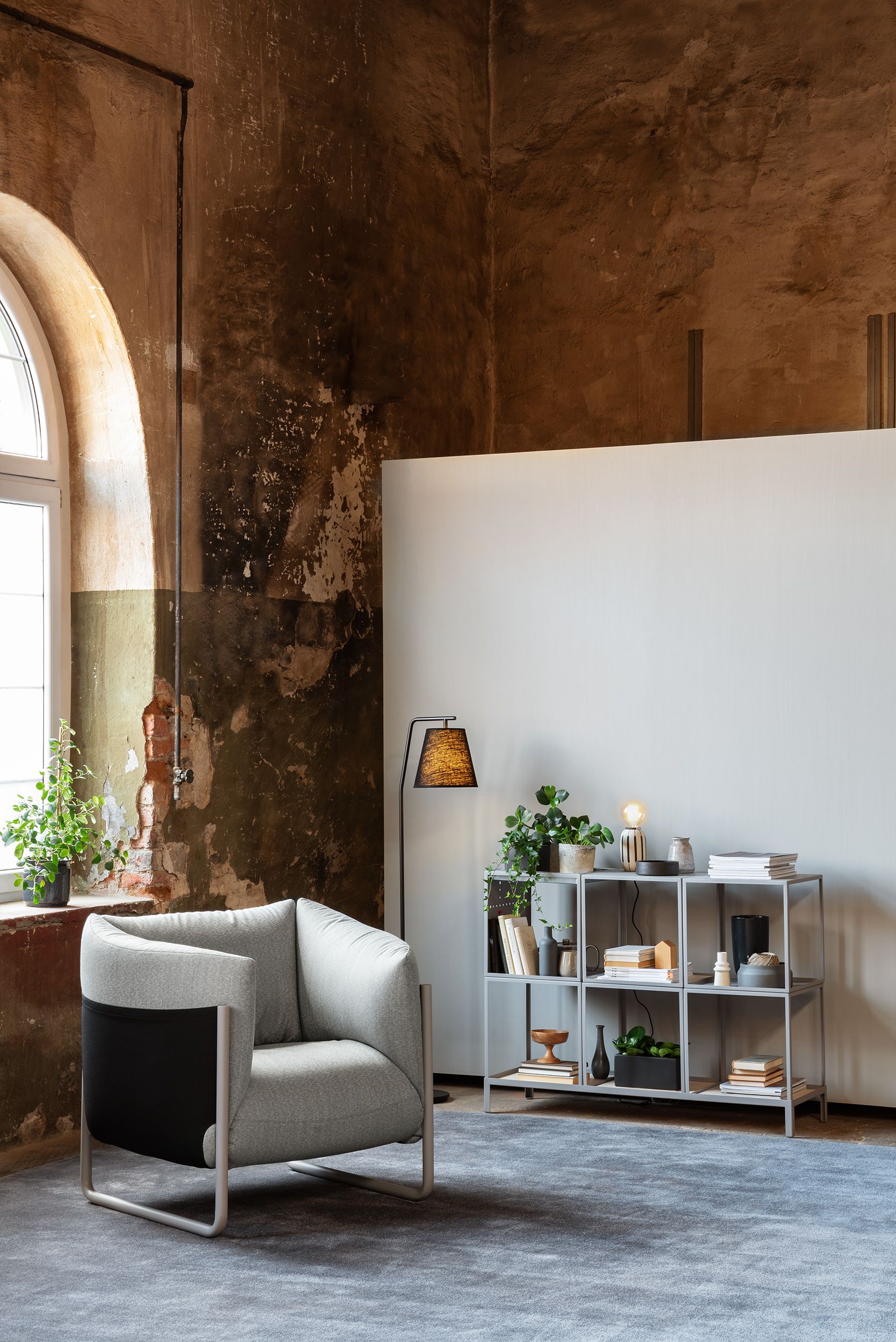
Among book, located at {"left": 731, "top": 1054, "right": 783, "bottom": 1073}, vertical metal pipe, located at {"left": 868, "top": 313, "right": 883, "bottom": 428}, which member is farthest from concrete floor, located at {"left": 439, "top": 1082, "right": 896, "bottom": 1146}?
vertical metal pipe, located at {"left": 868, "top": 313, "right": 883, "bottom": 428}

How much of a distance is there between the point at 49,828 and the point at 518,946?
193cm

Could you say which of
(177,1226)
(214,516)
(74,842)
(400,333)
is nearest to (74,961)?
(74,842)

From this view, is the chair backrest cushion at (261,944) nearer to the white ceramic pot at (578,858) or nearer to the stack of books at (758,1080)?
the white ceramic pot at (578,858)

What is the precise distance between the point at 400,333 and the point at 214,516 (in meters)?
1.85

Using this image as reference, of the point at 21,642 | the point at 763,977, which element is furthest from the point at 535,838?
the point at 21,642

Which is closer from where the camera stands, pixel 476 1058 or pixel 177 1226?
pixel 177 1226

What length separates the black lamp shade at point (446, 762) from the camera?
21.1 feet

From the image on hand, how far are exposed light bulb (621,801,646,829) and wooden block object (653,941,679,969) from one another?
19.6 inches

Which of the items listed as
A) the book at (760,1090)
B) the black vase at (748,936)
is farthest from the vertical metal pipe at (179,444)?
the book at (760,1090)

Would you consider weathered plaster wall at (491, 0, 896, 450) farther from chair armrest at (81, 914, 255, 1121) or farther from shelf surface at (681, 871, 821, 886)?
chair armrest at (81, 914, 255, 1121)

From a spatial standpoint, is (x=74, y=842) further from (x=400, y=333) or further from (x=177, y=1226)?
(x=400, y=333)

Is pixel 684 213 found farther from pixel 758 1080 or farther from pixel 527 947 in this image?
pixel 758 1080

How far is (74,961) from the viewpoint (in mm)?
5605

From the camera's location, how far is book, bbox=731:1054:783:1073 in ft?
19.1
